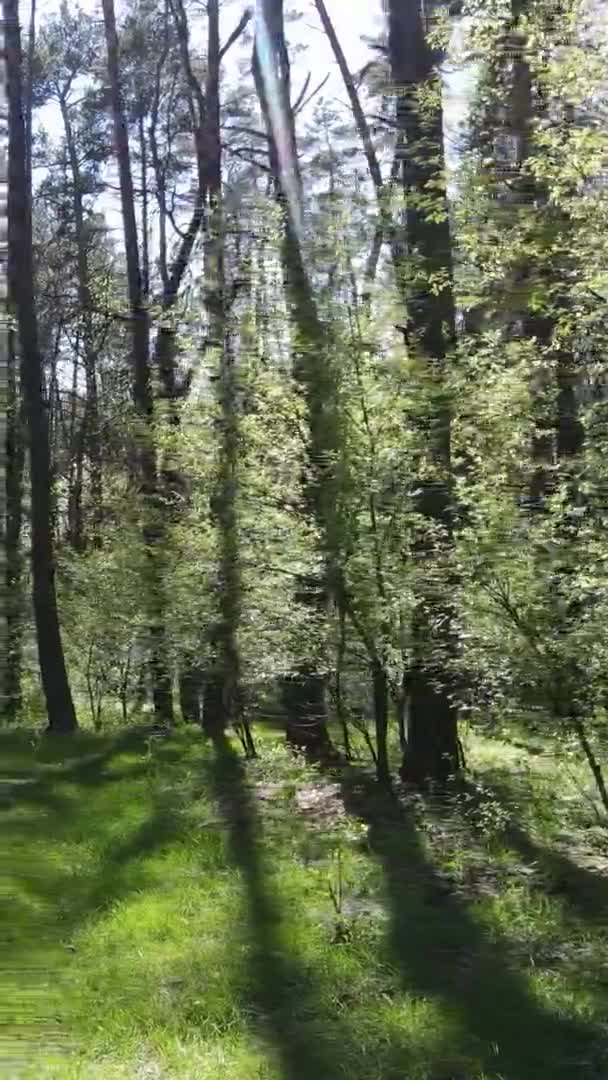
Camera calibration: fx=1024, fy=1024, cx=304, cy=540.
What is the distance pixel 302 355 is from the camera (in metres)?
7.38

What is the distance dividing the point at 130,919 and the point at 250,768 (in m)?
4.50

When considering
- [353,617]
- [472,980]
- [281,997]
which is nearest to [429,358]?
Answer: [353,617]

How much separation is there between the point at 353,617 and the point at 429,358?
1887mm

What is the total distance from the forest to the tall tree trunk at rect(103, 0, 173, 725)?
11cm

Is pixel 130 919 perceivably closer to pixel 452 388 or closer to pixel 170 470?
pixel 452 388

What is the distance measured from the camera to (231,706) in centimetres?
1174

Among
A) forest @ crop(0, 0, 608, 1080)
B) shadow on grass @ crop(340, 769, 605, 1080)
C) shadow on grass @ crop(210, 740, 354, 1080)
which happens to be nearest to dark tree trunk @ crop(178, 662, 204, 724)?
forest @ crop(0, 0, 608, 1080)

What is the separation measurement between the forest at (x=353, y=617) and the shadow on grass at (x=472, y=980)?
0.06 ft

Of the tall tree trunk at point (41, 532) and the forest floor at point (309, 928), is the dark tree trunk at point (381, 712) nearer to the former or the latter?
the forest floor at point (309, 928)

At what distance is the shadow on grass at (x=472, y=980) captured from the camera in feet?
12.3

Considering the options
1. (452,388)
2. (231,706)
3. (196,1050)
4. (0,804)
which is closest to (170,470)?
(231,706)

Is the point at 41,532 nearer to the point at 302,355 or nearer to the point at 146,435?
the point at 146,435

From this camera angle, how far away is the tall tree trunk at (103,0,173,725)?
425 inches

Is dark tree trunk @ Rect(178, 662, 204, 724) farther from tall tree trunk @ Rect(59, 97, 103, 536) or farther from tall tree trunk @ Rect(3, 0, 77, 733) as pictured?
tall tree trunk @ Rect(59, 97, 103, 536)
